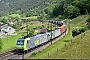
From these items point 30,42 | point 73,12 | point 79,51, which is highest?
point 79,51

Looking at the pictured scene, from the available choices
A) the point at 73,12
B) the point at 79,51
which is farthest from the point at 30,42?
the point at 73,12

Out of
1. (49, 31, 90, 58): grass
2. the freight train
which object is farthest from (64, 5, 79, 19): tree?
(49, 31, 90, 58): grass

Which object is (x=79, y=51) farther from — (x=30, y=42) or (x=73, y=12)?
(x=73, y=12)

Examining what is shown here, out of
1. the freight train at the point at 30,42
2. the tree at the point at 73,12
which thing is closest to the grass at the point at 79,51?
the freight train at the point at 30,42

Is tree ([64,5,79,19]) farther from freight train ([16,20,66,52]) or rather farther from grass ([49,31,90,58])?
grass ([49,31,90,58])

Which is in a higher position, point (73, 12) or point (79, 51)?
point (79, 51)

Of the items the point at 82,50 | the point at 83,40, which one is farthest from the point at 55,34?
the point at 82,50

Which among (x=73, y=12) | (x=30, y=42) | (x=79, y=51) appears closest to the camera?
(x=79, y=51)

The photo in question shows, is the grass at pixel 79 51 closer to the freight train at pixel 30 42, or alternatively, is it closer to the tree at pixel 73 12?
the freight train at pixel 30 42

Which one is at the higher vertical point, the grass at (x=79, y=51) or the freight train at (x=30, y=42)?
the grass at (x=79, y=51)

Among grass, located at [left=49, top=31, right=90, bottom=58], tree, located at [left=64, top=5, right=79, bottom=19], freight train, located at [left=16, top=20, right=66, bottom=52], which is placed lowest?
tree, located at [left=64, top=5, right=79, bottom=19]

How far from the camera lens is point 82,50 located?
3600 cm

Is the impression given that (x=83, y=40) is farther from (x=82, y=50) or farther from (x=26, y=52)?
(x=26, y=52)

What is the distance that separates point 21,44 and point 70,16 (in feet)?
339
